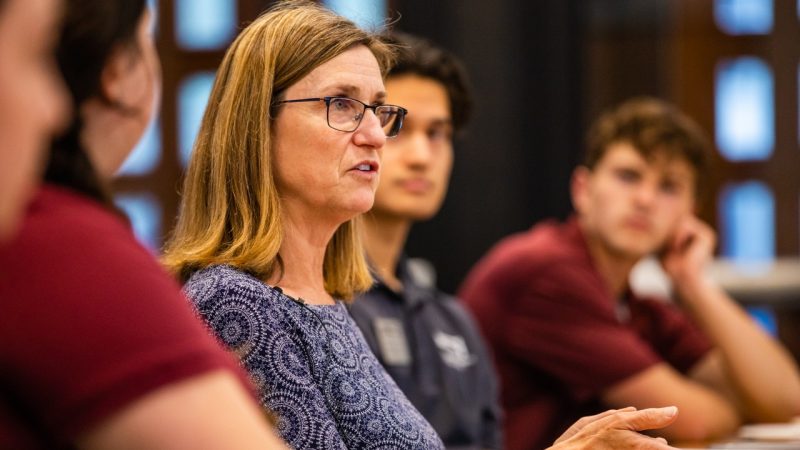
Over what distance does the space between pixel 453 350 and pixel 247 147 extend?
1.15 m

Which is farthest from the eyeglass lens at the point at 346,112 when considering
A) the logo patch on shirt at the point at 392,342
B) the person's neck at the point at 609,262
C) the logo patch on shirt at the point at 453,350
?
the person's neck at the point at 609,262

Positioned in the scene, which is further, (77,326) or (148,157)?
(148,157)

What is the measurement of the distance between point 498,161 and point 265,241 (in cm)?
327

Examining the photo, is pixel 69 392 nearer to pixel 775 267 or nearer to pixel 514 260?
pixel 514 260

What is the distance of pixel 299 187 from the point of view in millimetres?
1589

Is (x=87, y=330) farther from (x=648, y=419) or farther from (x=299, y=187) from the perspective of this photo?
(x=648, y=419)

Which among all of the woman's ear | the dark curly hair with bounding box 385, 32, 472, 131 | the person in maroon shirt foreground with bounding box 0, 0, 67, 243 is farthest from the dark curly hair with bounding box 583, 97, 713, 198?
the person in maroon shirt foreground with bounding box 0, 0, 67, 243

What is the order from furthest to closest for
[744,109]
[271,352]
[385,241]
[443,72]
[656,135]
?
1. [744,109]
2. [656,135]
3. [443,72]
4. [385,241]
5. [271,352]

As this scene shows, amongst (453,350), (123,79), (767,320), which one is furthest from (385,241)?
(767,320)

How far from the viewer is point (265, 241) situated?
1535 mm

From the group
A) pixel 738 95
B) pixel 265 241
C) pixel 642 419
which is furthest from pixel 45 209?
pixel 738 95

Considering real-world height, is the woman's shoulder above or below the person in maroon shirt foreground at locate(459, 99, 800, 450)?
above

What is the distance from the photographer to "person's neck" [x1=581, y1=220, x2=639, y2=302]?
3.12 meters

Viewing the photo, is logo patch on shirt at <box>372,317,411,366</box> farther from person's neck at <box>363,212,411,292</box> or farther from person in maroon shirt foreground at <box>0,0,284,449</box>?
person in maroon shirt foreground at <box>0,0,284,449</box>
